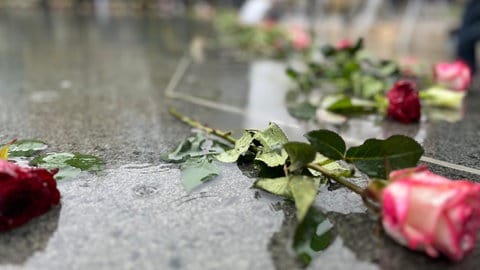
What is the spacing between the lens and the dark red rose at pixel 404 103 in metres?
0.94

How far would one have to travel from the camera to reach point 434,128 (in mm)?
993

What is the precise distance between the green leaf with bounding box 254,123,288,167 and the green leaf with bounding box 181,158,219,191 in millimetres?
69

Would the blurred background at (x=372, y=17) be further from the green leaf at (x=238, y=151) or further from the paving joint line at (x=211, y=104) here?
the green leaf at (x=238, y=151)

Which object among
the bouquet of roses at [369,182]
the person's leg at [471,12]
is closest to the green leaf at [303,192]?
the bouquet of roses at [369,182]

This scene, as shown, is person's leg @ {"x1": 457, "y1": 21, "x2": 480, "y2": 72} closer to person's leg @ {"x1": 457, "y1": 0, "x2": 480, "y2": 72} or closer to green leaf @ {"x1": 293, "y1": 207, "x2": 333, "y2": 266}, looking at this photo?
person's leg @ {"x1": 457, "y1": 0, "x2": 480, "y2": 72}

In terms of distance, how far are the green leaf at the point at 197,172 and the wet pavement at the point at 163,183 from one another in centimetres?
1

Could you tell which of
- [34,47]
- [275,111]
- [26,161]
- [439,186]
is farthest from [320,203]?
[34,47]

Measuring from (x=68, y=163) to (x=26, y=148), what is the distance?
0.36 ft

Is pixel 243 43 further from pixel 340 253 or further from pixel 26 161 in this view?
pixel 340 253

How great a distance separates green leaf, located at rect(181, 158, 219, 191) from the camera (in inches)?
23.8

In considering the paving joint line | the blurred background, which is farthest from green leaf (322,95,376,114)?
the blurred background

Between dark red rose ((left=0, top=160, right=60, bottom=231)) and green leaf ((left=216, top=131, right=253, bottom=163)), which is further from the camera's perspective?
green leaf ((left=216, top=131, right=253, bottom=163))

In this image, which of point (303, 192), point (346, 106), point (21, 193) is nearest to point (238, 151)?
point (303, 192)

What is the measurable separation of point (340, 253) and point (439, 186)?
121 mm
